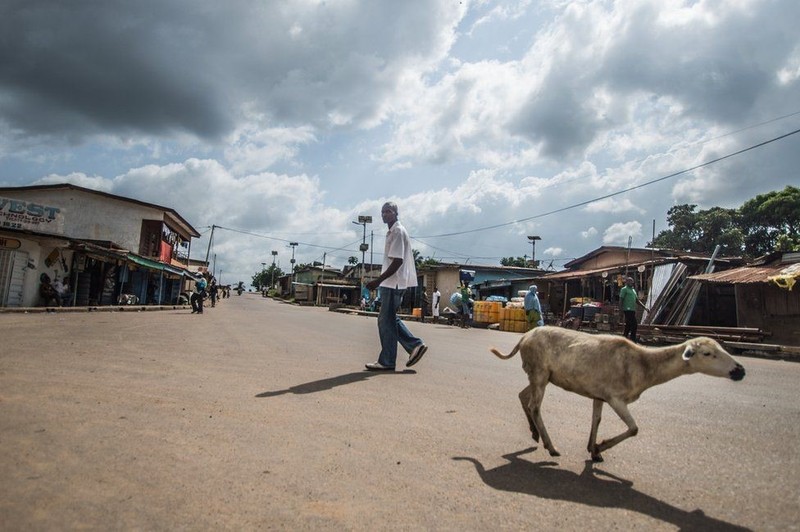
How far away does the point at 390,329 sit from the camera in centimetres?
597

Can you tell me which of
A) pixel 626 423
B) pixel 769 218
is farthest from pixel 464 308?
pixel 769 218

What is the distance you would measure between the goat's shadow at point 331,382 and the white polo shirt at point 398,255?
1.11 m

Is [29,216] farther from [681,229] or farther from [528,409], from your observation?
[681,229]

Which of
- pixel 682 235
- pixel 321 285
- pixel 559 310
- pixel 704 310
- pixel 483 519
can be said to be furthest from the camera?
pixel 321 285

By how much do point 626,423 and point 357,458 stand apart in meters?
1.57

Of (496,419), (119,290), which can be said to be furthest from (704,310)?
(119,290)

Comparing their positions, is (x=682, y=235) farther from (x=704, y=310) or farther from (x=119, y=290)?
(x=119, y=290)

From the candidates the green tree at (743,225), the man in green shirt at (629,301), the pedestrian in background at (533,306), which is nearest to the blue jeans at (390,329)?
the man in green shirt at (629,301)

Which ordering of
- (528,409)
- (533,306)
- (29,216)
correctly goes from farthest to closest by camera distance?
(29,216) < (533,306) < (528,409)

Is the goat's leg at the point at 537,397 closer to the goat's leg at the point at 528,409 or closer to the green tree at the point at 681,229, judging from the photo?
the goat's leg at the point at 528,409

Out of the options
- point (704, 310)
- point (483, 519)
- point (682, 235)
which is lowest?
point (483, 519)

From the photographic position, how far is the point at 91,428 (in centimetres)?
292

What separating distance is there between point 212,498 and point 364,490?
705mm

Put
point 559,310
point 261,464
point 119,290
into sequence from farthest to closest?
point 559,310 < point 119,290 < point 261,464
